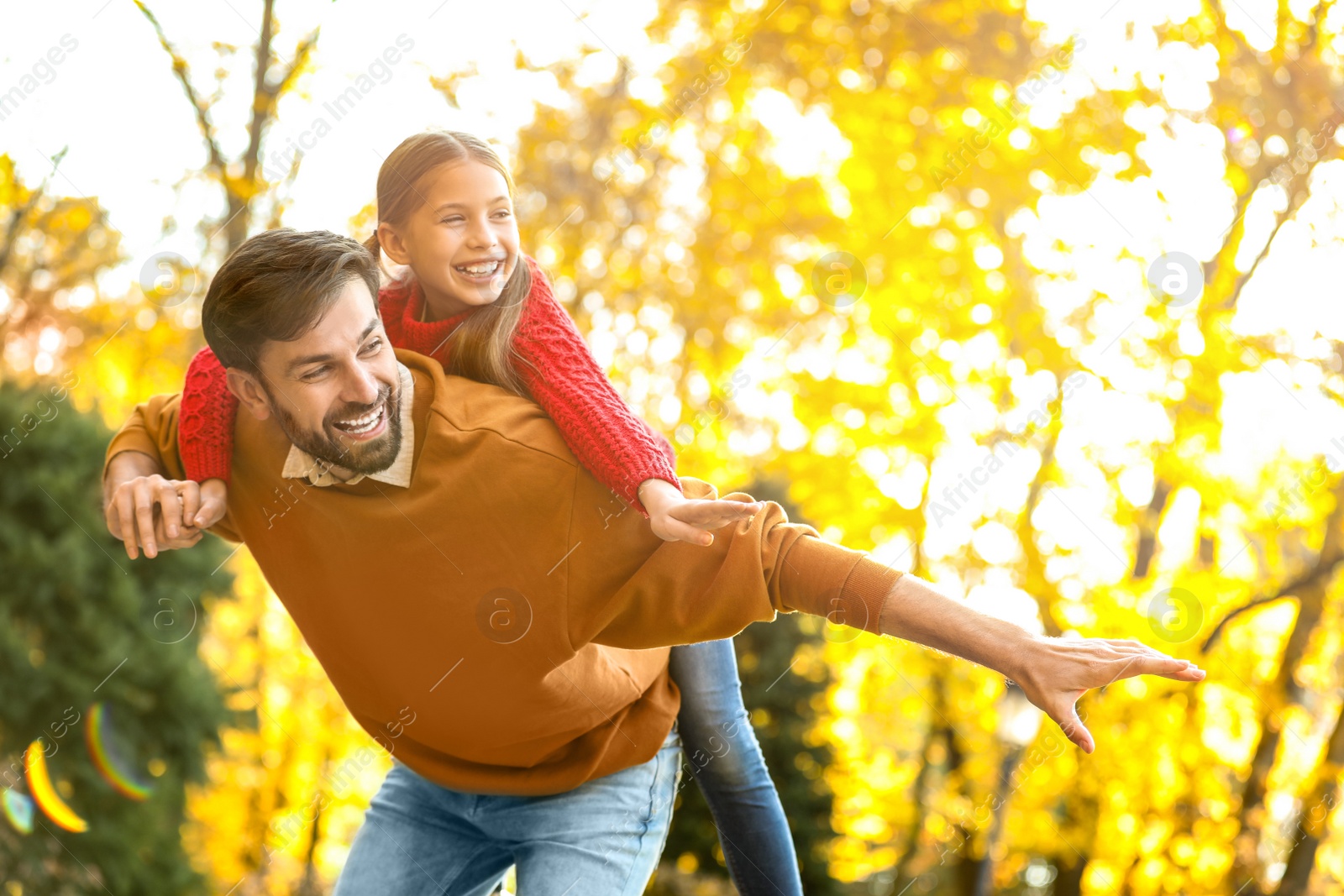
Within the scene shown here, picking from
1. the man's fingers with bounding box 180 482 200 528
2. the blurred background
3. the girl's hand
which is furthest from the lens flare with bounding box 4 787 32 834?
the girl's hand

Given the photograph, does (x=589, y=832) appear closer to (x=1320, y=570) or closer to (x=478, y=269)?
(x=478, y=269)

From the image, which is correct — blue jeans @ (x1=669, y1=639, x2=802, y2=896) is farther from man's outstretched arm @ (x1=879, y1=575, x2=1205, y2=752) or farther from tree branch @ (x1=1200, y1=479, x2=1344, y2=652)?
tree branch @ (x1=1200, y1=479, x2=1344, y2=652)

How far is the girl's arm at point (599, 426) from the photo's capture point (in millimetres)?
1471

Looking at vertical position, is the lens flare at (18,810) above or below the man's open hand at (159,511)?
below

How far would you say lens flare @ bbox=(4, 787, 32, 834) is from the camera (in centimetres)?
554

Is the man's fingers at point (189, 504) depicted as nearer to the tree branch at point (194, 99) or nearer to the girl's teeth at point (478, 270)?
the girl's teeth at point (478, 270)

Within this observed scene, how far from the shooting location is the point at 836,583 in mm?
1469

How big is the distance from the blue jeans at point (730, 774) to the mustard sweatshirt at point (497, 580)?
25 centimetres

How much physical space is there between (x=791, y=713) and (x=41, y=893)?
397 cm

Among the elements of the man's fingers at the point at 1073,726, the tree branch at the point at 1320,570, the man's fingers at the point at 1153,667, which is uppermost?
the man's fingers at the point at 1153,667

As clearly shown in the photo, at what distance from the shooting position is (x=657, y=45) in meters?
5.14

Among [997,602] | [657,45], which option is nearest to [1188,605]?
[997,602]

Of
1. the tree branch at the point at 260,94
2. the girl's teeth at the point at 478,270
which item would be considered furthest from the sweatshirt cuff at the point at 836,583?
the tree branch at the point at 260,94

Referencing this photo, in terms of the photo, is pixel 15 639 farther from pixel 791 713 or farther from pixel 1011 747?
pixel 1011 747
